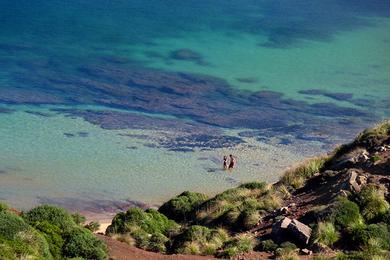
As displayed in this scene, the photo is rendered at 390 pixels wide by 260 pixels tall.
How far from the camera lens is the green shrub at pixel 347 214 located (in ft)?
61.6

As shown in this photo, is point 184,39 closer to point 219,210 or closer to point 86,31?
point 86,31

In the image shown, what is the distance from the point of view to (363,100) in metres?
52.0

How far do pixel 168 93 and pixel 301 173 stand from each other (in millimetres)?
24898

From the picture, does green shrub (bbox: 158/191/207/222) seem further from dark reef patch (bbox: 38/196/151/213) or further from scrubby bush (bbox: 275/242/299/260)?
scrubby bush (bbox: 275/242/299/260)

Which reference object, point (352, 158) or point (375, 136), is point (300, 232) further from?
point (375, 136)

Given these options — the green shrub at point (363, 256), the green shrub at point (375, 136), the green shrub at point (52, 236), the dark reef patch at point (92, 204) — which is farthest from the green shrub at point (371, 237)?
the dark reef patch at point (92, 204)

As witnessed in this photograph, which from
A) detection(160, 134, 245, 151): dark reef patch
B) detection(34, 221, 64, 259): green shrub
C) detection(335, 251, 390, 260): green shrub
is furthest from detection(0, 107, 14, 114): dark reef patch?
detection(335, 251, 390, 260): green shrub

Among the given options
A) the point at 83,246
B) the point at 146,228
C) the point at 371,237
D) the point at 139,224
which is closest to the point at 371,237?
the point at 371,237

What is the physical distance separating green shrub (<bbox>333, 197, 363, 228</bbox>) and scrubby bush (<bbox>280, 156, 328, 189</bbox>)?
207 inches

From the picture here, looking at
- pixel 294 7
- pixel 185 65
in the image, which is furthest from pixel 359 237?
pixel 294 7

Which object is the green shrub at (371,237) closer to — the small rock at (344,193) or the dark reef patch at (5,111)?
the small rock at (344,193)

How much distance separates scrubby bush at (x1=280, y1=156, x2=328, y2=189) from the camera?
25008mm

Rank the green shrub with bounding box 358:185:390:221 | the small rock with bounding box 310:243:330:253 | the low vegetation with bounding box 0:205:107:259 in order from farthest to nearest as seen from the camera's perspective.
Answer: the green shrub with bounding box 358:185:390:221 < the small rock with bounding box 310:243:330:253 < the low vegetation with bounding box 0:205:107:259

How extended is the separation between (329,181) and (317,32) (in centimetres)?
4923
